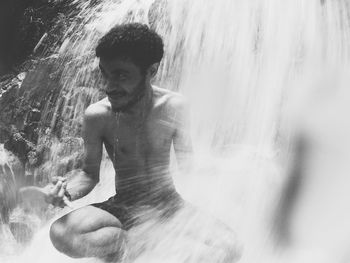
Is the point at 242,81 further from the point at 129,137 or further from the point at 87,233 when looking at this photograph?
the point at 87,233

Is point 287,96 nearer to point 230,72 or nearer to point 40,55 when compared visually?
point 230,72

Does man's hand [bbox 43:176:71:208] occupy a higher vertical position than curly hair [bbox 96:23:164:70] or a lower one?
lower

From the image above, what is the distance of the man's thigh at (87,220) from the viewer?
2.79 meters

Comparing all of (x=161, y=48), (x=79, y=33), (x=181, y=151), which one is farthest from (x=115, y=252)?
(x=79, y=33)

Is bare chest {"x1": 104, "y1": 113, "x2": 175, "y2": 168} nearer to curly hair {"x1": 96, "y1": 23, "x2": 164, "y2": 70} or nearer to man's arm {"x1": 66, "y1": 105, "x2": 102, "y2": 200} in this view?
man's arm {"x1": 66, "y1": 105, "x2": 102, "y2": 200}

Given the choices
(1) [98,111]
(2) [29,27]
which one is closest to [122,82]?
(1) [98,111]

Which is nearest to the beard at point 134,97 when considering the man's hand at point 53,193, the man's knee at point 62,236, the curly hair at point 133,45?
the curly hair at point 133,45

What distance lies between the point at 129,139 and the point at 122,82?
1.01 ft

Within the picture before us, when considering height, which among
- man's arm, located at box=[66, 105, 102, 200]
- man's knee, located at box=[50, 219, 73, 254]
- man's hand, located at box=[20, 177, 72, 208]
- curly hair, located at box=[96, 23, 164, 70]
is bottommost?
man's knee, located at box=[50, 219, 73, 254]

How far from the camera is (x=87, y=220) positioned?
2.81 metres

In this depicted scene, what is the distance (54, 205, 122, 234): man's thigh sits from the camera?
110 inches

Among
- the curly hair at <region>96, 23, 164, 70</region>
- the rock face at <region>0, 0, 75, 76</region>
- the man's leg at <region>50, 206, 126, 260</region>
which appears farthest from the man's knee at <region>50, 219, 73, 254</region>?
the rock face at <region>0, 0, 75, 76</region>

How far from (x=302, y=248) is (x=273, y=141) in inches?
31.0

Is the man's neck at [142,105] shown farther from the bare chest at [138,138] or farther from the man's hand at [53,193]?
the man's hand at [53,193]
